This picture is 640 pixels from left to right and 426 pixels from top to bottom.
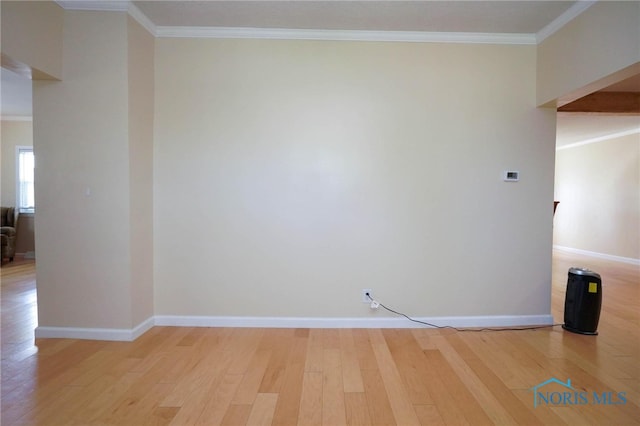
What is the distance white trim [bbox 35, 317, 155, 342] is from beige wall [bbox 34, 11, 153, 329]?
0.14 feet

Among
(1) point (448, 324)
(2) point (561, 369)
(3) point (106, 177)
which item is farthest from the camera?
(1) point (448, 324)

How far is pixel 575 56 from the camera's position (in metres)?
2.70

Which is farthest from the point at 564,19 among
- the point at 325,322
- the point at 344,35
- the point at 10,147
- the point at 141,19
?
the point at 10,147

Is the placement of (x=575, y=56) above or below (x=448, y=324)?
above

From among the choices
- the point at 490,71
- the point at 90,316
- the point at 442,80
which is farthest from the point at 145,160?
the point at 490,71

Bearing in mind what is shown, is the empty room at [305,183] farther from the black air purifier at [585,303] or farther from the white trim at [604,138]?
the white trim at [604,138]

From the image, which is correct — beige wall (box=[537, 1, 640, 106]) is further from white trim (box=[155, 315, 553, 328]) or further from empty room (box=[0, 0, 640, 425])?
white trim (box=[155, 315, 553, 328])

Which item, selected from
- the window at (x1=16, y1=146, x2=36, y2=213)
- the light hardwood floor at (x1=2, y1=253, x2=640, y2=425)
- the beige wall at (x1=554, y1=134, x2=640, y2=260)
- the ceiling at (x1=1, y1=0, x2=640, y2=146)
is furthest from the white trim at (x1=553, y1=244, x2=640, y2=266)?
the window at (x1=16, y1=146, x2=36, y2=213)

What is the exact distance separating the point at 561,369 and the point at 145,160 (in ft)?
12.4

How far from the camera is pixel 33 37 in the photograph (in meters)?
2.50

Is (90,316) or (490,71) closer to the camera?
(90,316)

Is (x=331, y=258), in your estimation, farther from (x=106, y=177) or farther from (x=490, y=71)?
(x=490, y=71)

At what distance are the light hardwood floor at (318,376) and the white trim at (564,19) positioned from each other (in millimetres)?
2732
